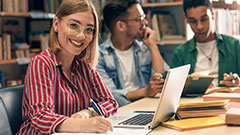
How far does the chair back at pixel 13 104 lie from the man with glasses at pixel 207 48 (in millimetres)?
1388

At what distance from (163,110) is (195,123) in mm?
114

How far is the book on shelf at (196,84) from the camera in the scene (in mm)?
1831

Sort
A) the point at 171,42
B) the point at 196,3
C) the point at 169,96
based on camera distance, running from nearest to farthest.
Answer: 1. the point at 169,96
2. the point at 196,3
3. the point at 171,42

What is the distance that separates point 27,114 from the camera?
1313 mm

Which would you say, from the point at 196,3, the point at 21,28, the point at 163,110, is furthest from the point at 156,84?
the point at 21,28

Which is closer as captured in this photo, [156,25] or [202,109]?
[202,109]

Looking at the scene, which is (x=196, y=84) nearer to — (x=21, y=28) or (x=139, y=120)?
(x=139, y=120)

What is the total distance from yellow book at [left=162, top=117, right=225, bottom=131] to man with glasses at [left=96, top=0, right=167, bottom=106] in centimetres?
112

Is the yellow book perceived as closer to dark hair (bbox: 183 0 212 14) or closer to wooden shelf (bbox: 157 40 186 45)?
dark hair (bbox: 183 0 212 14)

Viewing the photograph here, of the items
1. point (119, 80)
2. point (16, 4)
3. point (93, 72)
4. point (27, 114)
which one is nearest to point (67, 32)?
point (93, 72)

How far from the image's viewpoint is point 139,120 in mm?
1232

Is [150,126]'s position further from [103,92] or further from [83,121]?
[103,92]

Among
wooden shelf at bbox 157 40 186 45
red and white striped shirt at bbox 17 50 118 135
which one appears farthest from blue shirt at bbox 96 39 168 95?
wooden shelf at bbox 157 40 186 45

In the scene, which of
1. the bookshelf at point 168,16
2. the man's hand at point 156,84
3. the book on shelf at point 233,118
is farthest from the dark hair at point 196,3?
the book on shelf at point 233,118
